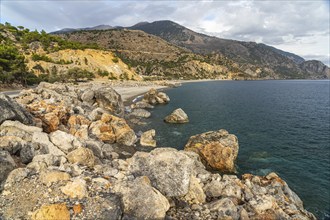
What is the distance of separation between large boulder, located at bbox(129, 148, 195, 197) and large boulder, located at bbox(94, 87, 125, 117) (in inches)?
1208

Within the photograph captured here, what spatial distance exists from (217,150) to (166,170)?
11894mm

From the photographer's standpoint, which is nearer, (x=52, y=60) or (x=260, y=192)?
(x=260, y=192)

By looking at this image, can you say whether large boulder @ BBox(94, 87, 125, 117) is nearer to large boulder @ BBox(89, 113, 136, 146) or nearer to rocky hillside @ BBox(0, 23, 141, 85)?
large boulder @ BBox(89, 113, 136, 146)

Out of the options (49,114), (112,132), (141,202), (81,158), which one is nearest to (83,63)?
(112,132)

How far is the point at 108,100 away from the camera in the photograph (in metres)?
45.6

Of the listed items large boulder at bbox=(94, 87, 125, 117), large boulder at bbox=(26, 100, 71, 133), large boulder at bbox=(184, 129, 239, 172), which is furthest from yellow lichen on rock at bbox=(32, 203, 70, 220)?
large boulder at bbox=(94, 87, 125, 117)

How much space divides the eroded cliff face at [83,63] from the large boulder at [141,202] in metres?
83.3

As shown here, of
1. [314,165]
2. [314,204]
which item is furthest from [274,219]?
[314,165]

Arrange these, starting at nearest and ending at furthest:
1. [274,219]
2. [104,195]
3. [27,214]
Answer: [27,214] → [104,195] → [274,219]

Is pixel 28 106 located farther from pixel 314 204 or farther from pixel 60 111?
pixel 314 204

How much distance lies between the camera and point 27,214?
942cm

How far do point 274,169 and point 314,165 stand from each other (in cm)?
587

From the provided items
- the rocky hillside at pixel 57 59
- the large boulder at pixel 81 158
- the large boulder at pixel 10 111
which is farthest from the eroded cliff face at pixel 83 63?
the large boulder at pixel 81 158

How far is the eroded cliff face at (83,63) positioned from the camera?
85.2 metres
